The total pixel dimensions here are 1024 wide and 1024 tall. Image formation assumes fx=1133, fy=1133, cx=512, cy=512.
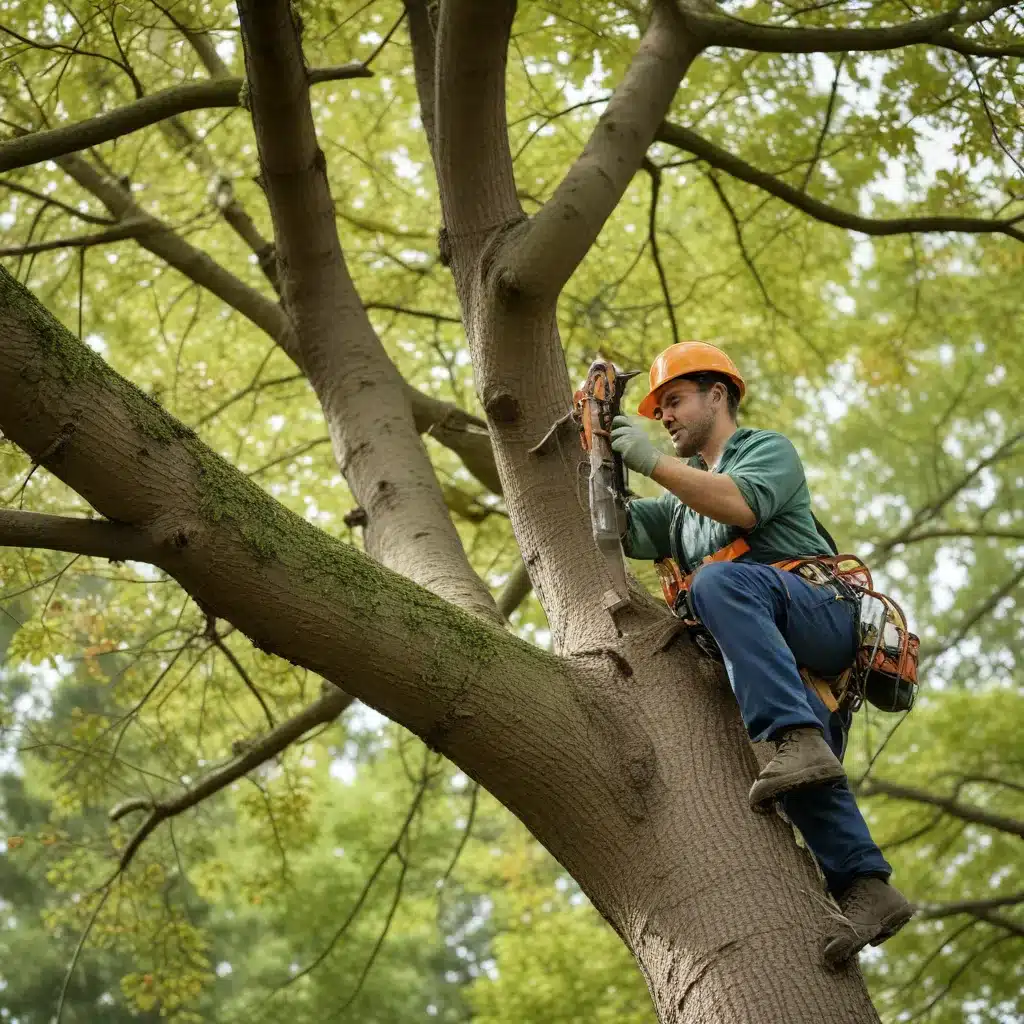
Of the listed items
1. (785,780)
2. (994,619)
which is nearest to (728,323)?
(785,780)

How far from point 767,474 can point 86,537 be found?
1588 mm

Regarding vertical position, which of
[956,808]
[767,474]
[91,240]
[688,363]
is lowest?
[767,474]

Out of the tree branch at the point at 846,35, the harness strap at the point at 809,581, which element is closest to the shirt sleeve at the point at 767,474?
the harness strap at the point at 809,581

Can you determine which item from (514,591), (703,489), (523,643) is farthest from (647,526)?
(514,591)

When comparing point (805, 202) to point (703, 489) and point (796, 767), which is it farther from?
point (796, 767)

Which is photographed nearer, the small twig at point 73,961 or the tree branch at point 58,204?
the small twig at point 73,961

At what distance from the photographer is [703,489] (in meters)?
2.70

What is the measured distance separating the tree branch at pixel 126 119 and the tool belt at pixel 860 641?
2199mm

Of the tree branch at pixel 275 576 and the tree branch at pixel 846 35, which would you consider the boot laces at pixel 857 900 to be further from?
the tree branch at pixel 846 35

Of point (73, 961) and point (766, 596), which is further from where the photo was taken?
point (73, 961)

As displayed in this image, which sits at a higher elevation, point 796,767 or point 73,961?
point 73,961

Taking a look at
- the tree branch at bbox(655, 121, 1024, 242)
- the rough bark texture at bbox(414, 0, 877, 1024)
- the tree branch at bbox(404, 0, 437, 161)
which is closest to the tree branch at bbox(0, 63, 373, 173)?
the tree branch at bbox(404, 0, 437, 161)

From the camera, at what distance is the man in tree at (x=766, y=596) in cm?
250

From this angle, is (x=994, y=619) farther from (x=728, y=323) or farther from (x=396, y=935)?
(x=728, y=323)
